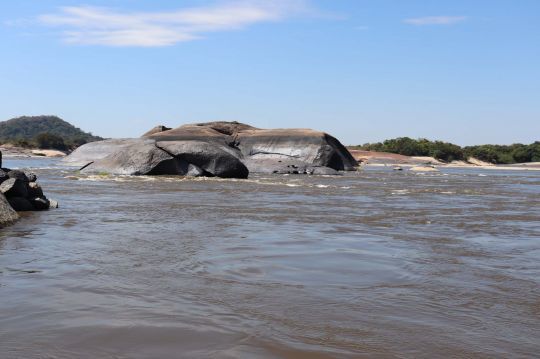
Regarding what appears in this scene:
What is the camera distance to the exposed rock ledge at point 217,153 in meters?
24.5

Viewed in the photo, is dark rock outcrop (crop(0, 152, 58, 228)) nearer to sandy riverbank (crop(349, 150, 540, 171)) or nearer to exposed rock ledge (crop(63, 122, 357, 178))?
exposed rock ledge (crop(63, 122, 357, 178))

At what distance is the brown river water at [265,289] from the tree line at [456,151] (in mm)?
75230

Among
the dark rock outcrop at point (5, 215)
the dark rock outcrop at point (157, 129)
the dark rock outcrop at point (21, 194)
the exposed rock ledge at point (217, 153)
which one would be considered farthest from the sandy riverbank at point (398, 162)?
the dark rock outcrop at point (5, 215)

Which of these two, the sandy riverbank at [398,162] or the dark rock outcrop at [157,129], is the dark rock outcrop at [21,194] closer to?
the dark rock outcrop at [157,129]

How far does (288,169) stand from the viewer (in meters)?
31.9

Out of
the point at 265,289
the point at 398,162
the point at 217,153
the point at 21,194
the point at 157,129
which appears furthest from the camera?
the point at 398,162

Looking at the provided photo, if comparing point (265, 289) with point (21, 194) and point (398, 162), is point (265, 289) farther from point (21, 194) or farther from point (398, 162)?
point (398, 162)

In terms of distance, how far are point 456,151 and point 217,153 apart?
2509 inches

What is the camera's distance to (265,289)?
4375mm

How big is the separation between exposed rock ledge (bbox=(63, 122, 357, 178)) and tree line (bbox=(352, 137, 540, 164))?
41221 millimetres

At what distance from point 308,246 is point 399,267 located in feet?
4.64

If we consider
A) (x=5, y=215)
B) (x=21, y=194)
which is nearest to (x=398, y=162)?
(x=21, y=194)

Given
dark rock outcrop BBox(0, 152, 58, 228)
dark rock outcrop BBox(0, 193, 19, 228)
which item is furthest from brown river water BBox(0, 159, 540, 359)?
dark rock outcrop BBox(0, 152, 58, 228)

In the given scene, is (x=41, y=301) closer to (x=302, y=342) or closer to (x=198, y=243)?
(x=302, y=342)
